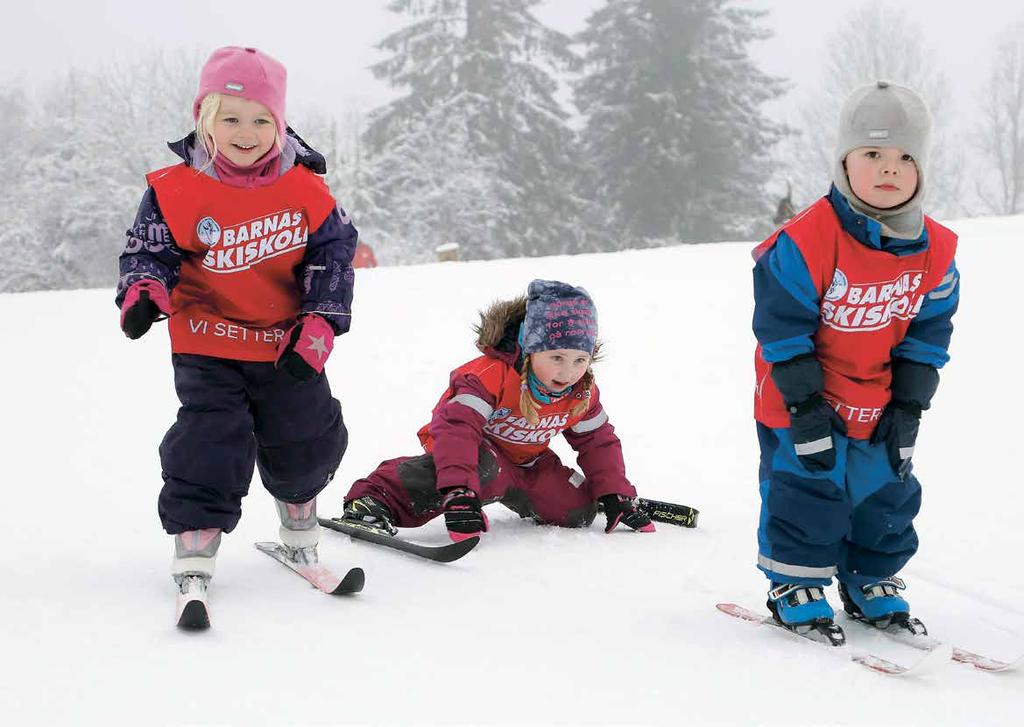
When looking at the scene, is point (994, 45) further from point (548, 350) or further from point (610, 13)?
point (548, 350)

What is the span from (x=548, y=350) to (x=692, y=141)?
20823 millimetres

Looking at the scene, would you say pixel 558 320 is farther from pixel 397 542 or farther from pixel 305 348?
pixel 305 348

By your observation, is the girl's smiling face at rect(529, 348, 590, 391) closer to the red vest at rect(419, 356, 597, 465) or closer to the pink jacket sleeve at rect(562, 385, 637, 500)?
the red vest at rect(419, 356, 597, 465)

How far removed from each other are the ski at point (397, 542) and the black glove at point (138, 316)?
1122 mm

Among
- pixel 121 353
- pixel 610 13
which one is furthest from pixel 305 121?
pixel 121 353

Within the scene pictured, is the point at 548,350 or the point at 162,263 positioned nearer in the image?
the point at 162,263

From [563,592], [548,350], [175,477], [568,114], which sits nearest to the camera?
[175,477]

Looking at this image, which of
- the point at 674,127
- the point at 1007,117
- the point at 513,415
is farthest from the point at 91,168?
the point at 1007,117

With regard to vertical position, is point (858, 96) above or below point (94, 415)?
above

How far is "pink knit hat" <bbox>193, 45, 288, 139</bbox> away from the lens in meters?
2.56

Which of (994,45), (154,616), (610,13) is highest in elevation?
(994,45)

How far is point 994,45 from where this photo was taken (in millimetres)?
29859

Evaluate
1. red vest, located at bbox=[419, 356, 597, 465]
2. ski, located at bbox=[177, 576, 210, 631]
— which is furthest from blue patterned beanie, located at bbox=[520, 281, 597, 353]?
ski, located at bbox=[177, 576, 210, 631]

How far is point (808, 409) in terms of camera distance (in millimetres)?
2434
